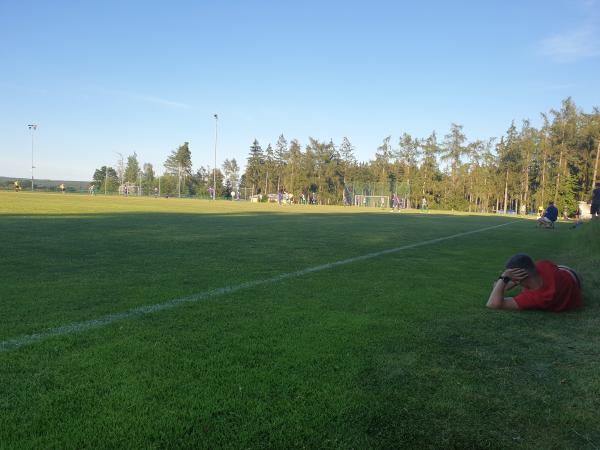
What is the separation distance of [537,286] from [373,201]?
76.7m

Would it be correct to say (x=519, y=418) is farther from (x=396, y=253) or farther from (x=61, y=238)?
(x=61, y=238)

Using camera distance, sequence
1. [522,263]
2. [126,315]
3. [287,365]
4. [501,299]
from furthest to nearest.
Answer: [501,299] < [522,263] < [126,315] < [287,365]

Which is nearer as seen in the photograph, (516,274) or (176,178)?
(516,274)

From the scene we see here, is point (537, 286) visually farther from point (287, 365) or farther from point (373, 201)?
point (373, 201)

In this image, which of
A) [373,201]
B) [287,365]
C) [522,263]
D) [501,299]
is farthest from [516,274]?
[373,201]

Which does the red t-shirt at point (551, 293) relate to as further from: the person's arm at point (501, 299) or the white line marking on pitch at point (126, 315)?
the white line marking on pitch at point (126, 315)

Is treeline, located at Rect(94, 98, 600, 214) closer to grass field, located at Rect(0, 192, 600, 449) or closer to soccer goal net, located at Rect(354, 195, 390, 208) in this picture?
soccer goal net, located at Rect(354, 195, 390, 208)

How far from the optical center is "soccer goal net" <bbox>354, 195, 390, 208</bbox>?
77.3 meters

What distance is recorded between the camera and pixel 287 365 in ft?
9.82

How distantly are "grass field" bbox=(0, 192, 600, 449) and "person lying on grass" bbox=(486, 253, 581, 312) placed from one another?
17 centimetres

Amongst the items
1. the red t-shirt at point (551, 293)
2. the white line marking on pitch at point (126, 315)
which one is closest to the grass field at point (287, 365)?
the white line marking on pitch at point (126, 315)

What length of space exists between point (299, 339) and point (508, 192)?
86311 millimetres

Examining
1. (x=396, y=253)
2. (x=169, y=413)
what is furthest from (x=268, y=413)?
(x=396, y=253)

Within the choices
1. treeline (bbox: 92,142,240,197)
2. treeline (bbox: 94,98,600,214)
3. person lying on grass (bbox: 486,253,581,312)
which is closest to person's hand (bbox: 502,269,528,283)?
person lying on grass (bbox: 486,253,581,312)
